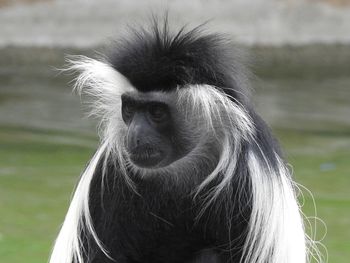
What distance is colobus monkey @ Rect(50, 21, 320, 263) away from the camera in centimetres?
413

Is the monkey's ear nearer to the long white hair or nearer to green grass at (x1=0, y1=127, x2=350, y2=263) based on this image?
the long white hair

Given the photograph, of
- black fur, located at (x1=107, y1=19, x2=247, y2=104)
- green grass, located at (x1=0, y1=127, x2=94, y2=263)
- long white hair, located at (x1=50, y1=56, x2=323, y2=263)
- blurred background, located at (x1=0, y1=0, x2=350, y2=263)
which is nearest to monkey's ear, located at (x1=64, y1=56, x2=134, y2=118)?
long white hair, located at (x1=50, y1=56, x2=323, y2=263)

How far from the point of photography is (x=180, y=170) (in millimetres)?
4387

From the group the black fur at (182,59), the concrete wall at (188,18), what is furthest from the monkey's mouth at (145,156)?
the concrete wall at (188,18)

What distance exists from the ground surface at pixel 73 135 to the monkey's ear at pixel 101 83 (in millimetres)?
1324

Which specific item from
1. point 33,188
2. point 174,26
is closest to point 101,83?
point 33,188

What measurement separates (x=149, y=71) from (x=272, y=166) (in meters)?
0.63

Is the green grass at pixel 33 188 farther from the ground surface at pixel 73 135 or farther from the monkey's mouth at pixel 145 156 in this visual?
the monkey's mouth at pixel 145 156

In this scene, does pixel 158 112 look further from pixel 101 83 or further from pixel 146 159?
pixel 101 83

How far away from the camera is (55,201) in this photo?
6707mm

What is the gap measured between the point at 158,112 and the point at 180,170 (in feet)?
0.91

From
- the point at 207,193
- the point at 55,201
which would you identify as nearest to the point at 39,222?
the point at 55,201

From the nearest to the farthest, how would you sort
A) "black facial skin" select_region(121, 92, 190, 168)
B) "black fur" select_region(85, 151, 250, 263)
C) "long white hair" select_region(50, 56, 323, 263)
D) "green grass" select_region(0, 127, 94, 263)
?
"long white hair" select_region(50, 56, 323, 263)
"black facial skin" select_region(121, 92, 190, 168)
"black fur" select_region(85, 151, 250, 263)
"green grass" select_region(0, 127, 94, 263)

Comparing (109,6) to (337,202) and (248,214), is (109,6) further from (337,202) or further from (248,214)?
(248,214)
